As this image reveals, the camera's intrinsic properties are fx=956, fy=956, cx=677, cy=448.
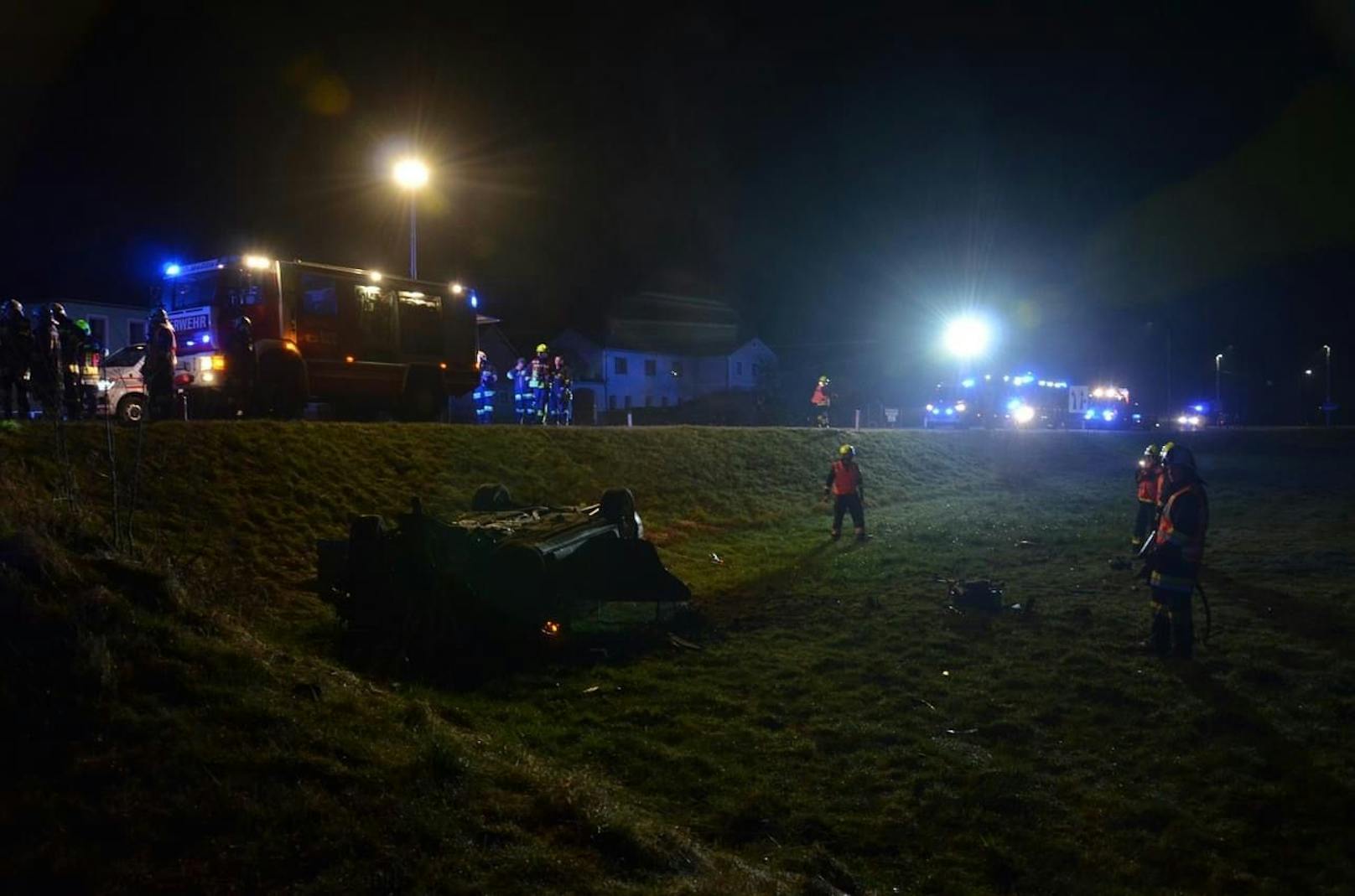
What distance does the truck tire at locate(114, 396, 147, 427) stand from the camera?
1486cm

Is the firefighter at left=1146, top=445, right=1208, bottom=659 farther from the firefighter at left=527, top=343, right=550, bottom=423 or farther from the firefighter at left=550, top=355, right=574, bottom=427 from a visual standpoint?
the firefighter at left=550, top=355, right=574, bottom=427

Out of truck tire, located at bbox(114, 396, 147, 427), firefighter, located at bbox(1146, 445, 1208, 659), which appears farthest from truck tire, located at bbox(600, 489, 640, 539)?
truck tire, located at bbox(114, 396, 147, 427)

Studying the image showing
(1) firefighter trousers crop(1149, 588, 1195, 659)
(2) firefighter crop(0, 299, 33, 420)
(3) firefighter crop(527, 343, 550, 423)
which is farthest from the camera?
(3) firefighter crop(527, 343, 550, 423)

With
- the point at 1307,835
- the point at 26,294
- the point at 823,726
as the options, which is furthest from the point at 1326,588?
the point at 26,294

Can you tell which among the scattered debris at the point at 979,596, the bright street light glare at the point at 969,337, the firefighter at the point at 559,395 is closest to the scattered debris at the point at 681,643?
the scattered debris at the point at 979,596

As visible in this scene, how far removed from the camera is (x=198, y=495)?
1240 centimetres

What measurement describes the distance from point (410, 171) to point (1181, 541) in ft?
60.2

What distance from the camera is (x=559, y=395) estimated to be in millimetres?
25469

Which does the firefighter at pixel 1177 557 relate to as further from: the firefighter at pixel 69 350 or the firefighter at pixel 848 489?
the firefighter at pixel 69 350

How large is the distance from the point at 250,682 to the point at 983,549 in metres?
14.0

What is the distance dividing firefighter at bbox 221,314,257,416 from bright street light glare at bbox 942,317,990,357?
97.8ft

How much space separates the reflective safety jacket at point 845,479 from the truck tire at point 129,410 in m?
11.7

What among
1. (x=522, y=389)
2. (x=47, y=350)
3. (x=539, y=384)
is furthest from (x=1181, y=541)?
(x=522, y=389)

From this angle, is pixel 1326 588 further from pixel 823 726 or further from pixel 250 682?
pixel 250 682
